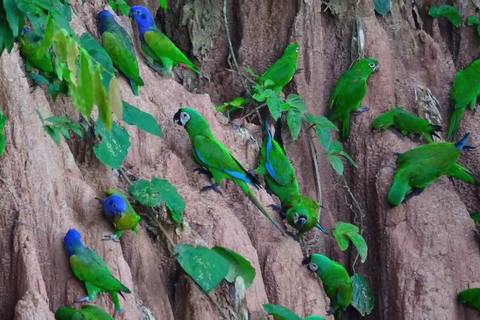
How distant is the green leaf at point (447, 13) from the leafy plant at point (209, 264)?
3.69 m

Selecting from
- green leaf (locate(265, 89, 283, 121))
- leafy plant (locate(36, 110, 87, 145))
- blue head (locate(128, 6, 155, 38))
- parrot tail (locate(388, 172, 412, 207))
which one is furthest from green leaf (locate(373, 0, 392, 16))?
leafy plant (locate(36, 110, 87, 145))

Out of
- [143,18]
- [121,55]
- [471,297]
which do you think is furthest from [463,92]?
[121,55]

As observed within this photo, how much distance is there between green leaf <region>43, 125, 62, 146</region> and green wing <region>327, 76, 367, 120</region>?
2.72 metres

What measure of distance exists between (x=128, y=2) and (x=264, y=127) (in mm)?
1628

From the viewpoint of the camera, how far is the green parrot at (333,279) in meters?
Result: 5.84

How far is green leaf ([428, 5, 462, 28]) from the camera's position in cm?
783

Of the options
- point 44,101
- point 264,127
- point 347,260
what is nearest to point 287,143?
point 264,127

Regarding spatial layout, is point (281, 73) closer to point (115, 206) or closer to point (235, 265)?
point (235, 265)

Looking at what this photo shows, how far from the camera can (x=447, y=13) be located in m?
7.83

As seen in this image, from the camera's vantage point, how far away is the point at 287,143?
6832 mm

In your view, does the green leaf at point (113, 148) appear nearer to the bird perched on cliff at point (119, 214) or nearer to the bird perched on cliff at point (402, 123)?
the bird perched on cliff at point (119, 214)

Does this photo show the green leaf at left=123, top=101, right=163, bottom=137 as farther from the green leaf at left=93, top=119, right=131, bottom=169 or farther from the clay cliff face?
the clay cliff face

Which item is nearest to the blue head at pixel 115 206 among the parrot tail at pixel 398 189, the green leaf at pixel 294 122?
the green leaf at pixel 294 122

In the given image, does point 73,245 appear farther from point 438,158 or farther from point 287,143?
point 438,158
